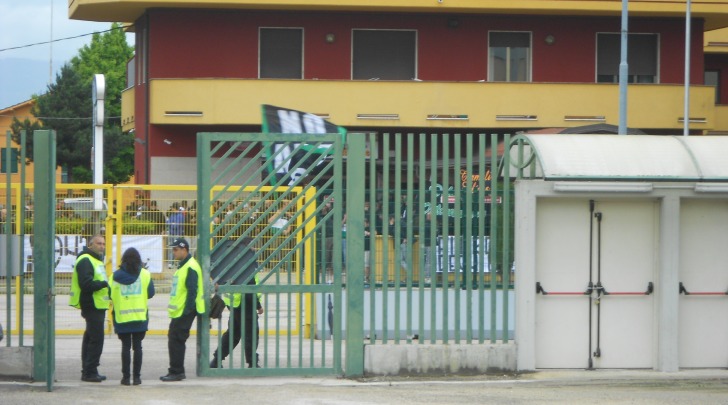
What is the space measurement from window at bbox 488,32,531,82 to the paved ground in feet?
84.6

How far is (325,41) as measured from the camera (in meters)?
38.5

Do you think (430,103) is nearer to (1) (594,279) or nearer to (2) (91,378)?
(1) (594,279)

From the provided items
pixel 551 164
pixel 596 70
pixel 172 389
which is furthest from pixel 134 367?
pixel 596 70

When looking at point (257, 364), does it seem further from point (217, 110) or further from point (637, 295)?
point (217, 110)

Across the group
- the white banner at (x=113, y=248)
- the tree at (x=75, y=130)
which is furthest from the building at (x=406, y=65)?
the tree at (x=75, y=130)

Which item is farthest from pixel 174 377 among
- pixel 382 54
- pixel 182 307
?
pixel 382 54

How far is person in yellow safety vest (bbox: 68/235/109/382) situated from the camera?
13.7 meters

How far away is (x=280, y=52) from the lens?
38.6m

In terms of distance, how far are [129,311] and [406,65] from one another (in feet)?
85.7

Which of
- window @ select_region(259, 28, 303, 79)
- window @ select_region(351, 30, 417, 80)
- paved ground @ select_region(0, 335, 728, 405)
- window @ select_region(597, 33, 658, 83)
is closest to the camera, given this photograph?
paved ground @ select_region(0, 335, 728, 405)

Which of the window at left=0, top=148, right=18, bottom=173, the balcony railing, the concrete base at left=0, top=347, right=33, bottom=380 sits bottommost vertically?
the concrete base at left=0, top=347, right=33, bottom=380

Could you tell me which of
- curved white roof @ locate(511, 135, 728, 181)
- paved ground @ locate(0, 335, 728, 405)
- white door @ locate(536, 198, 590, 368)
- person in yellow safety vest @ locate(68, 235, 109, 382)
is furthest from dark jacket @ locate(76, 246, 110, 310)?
curved white roof @ locate(511, 135, 728, 181)

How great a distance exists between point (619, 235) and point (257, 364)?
4.28 m

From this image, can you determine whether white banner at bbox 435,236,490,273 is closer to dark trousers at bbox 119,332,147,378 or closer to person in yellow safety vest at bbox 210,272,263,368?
person in yellow safety vest at bbox 210,272,263,368
